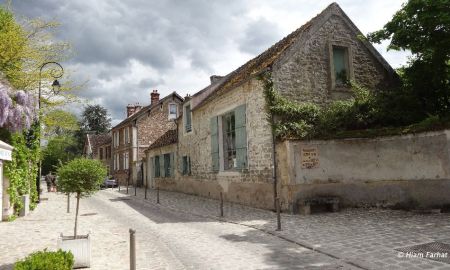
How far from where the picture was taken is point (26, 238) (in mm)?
8547

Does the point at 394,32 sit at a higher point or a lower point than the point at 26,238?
higher

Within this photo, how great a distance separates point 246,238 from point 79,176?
12.4 ft

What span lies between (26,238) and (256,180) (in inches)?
289

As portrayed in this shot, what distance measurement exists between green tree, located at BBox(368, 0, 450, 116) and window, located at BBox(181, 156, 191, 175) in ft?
37.2

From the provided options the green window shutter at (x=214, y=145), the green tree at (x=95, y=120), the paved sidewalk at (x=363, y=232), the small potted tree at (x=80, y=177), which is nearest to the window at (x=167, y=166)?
the green window shutter at (x=214, y=145)

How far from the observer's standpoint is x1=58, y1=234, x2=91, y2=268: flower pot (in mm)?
5996

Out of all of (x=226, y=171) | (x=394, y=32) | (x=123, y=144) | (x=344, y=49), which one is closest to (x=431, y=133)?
(x=394, y=32)

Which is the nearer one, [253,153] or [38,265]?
[38,265]

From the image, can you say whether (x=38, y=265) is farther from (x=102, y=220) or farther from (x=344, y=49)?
(x=344, y=49)

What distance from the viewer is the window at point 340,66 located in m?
13.3

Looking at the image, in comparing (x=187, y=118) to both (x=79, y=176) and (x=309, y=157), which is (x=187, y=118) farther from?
(x=79, y=176)

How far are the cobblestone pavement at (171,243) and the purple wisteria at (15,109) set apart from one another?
3.20m

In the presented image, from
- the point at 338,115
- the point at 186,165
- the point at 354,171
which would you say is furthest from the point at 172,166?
the point at 354,171

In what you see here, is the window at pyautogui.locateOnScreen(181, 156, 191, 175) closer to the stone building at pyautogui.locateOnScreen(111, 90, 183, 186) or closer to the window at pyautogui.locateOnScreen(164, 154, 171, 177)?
the window at pyautogui.locateOnScreen(164, 154, 171, 177)
